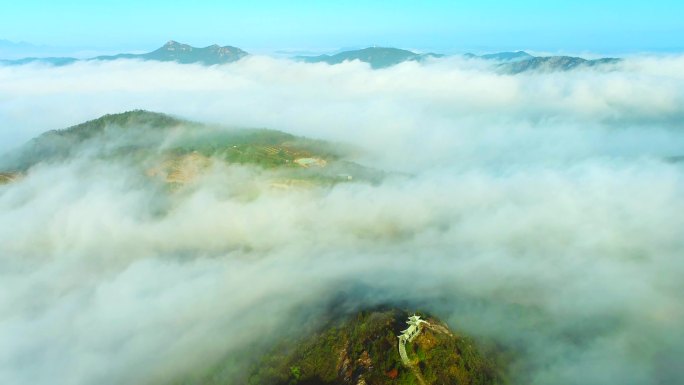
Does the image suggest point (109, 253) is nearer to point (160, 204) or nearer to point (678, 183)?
point (160, 204)

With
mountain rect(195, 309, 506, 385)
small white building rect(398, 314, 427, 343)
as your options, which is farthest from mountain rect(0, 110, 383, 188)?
small white building rect(398, 314, 427, 343)

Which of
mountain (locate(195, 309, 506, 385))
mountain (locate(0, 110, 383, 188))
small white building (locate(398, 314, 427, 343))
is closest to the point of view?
mountain (locate(195, 309, 506, 385))

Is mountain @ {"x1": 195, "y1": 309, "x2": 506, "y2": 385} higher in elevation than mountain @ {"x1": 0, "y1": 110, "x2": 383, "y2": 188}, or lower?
lower

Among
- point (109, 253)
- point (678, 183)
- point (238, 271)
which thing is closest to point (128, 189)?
point (109, 253)

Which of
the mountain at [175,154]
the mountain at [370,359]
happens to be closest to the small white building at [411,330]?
the mountain at [370,359]

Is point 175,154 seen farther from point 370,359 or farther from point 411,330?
point 411,330

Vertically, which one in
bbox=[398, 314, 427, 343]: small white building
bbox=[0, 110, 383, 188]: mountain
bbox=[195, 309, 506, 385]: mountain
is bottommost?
bbox=[195, 309, 506, 385]: mountain

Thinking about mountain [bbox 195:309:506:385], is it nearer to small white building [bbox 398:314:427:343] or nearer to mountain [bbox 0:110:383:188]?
small white building [bbox 398:314:427:343]
